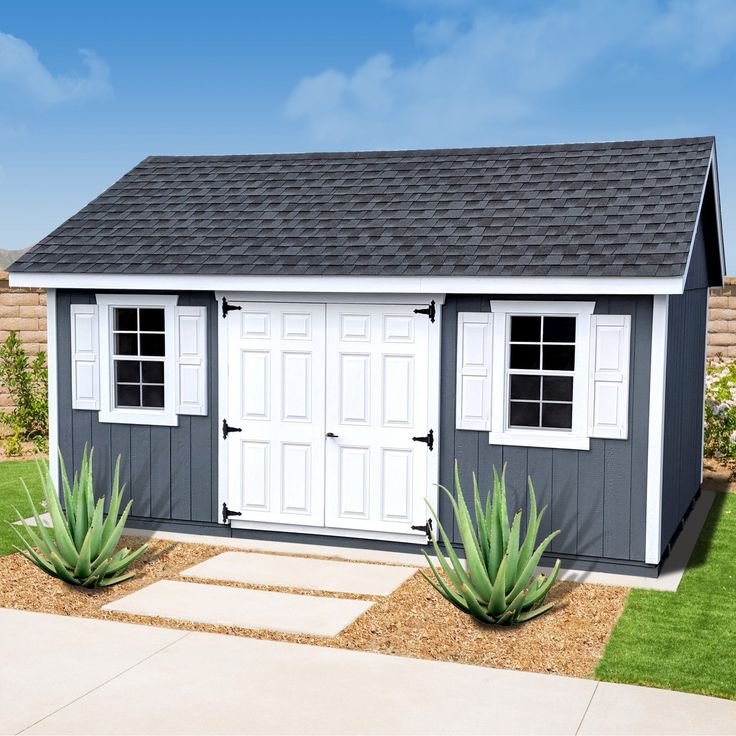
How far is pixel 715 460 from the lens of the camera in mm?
14203

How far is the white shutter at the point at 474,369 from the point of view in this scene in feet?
28.1

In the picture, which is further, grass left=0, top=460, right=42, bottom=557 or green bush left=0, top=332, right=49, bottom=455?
green bush left=0, top=332, right=49, bottom=455

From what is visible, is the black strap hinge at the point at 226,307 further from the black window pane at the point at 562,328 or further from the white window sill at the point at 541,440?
the black window pane at the point at 562,328

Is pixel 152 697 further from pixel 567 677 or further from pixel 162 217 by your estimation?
pixel 162 217

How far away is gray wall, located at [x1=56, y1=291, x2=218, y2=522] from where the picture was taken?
31.2 feet

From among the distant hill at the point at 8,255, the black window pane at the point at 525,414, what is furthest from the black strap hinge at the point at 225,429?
the distant hill at the point at 8,255

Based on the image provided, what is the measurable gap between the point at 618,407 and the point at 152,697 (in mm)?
4323

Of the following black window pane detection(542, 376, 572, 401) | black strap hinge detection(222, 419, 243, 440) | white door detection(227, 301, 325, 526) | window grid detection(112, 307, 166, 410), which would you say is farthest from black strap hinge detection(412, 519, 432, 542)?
window grid detection(112, 307, 166, 410)

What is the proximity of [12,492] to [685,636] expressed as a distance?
26.8ft

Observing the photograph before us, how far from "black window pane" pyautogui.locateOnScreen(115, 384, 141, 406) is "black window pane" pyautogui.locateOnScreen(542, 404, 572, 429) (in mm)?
3863

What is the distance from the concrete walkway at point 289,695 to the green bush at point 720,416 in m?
8.23

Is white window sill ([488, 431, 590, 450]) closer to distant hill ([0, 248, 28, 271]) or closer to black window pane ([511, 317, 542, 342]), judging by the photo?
black window pane ([511, 317, 542, 342])

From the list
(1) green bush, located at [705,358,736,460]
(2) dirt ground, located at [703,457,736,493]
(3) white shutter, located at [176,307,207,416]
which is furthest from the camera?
(1) green bush, located at [705,358,736,460]

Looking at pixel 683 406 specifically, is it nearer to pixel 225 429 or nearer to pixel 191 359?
pixel 225 429
